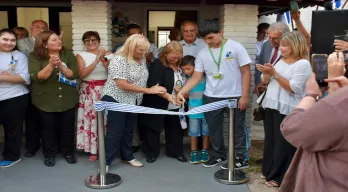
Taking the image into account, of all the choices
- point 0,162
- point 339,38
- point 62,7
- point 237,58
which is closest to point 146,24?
point 62,7

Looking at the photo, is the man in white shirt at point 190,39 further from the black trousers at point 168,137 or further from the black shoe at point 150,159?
the black shoe at point 150,159

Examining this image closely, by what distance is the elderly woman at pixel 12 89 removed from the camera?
14.4 feet

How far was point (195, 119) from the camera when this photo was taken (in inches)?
189

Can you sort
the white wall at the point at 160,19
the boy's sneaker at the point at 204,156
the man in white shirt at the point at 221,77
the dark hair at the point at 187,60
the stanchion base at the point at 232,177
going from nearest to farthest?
the stanchion base at the point at 232,177 → the man in white shirt at the point at 221,77 → the dark hair at the point at 187,60 → the boy's sneaker at the point at 204,156 → the white wall at the point at 160,19

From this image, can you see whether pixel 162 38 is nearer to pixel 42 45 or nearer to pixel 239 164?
pixel 42 45

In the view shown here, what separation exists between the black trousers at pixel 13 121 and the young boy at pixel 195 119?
6.88ft

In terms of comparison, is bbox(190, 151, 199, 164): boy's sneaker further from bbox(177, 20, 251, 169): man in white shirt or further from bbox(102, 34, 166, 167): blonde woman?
bbox(102, 34, 166, 167): blonde woman

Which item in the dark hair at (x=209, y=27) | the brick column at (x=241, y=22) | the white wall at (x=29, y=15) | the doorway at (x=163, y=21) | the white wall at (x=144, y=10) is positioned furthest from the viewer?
the doorway at (x=163, y=21)

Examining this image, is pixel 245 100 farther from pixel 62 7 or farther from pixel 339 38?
pixel 62 7

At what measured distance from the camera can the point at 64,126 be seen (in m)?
4.70

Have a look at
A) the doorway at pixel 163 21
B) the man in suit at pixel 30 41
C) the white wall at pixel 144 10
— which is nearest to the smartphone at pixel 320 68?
the man in suit at pixel 30 41

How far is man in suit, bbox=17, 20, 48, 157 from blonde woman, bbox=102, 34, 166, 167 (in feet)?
3.78

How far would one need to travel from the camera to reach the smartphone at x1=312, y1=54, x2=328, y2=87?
199 cm

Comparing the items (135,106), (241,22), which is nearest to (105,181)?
(135,106)
